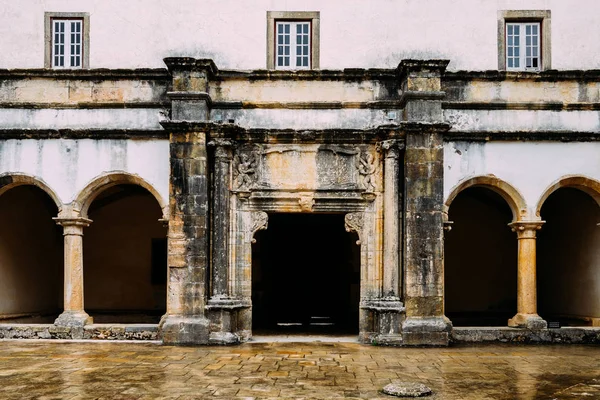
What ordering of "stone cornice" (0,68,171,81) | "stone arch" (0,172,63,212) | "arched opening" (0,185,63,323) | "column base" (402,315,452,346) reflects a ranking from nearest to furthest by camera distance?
"column base" (402,315,452,346) < "stone arch" (0,172,63,212) < "stone cornice" (0,68,171,81) < "arched opening" (0,185,63,323)

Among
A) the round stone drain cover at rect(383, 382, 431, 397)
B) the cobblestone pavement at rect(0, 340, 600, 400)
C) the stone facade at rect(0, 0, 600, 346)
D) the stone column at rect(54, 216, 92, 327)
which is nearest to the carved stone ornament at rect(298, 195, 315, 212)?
the stone facade at rect(0, 0, 600, 346)

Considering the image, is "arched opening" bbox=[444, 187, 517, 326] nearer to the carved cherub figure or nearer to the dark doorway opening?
the dark doorway opening

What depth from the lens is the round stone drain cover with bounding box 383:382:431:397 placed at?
7.71m

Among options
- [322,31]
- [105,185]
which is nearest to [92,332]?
[105,185]

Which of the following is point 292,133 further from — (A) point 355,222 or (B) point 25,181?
(B) point 25,181

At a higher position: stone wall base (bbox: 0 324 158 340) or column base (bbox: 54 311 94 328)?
column base (bbox: 54 311 94 328)

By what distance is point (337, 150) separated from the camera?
41.7 ft

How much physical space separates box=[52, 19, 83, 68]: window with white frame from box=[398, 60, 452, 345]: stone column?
21.6 ft

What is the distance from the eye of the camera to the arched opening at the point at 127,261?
1703 centimetres

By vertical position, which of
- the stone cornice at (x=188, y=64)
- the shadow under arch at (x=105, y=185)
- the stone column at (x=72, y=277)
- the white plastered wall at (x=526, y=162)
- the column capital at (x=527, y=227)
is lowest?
the stone column at (x=72, y=277)

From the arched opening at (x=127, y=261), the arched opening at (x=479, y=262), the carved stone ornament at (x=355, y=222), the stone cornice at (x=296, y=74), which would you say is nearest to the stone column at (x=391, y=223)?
the carved stone ornament at (x=355, y=222)

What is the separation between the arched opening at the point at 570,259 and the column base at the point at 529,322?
6.09 ft

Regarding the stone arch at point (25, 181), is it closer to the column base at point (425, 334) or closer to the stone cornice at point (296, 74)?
the stone cornice at point (296, 74)

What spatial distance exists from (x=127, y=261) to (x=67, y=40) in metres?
5.97
